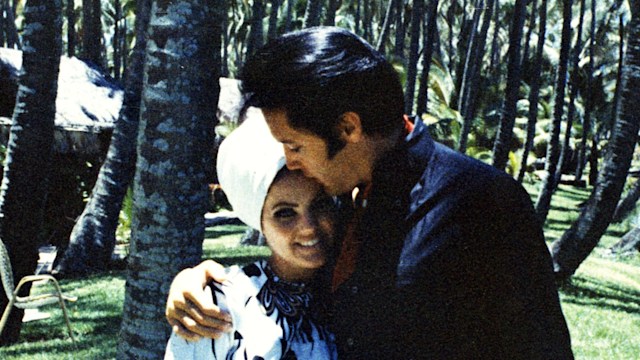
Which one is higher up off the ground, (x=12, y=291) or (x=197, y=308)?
(x=197, y=308)

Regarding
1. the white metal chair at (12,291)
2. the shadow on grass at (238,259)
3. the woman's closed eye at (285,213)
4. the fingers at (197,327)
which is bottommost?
the shadow on grass at (238,259)

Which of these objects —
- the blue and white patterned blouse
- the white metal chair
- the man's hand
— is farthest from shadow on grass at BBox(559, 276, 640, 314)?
the man's hand

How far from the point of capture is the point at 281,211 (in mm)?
2305

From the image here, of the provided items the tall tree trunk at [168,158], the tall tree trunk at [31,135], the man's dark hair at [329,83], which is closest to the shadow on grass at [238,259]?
the tall tree trunk at [31,135]

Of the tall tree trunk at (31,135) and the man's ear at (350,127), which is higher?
the man's ear at (350,127)

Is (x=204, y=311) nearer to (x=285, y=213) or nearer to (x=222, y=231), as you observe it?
(x=285, y=213)

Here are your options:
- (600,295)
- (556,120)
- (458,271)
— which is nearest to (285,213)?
(458,271)

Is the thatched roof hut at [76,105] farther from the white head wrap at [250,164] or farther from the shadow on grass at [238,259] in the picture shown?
the white head wrap at [250,164]

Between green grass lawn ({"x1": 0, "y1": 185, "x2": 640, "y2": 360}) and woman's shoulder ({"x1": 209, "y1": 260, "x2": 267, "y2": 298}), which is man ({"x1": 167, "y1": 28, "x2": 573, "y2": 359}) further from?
green grass lawn ({"x1": 0, "y1": 185, "x2": 640, "y2": 360})

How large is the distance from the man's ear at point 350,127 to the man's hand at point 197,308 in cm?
58

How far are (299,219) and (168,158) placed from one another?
1446mm

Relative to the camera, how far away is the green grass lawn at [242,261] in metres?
8.34

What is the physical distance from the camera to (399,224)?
6.58 feet

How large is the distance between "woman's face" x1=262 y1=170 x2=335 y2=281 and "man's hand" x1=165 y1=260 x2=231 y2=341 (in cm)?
20
